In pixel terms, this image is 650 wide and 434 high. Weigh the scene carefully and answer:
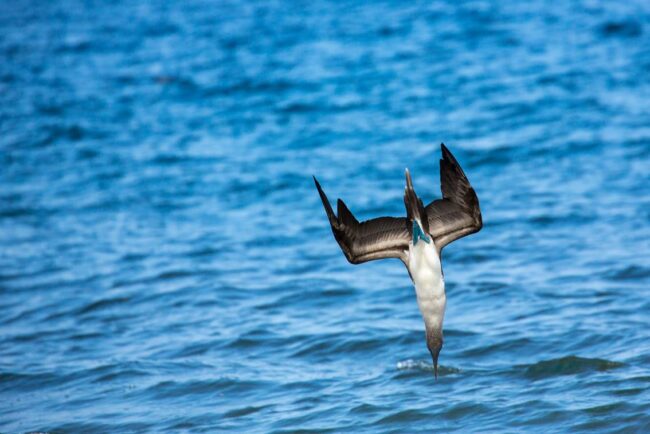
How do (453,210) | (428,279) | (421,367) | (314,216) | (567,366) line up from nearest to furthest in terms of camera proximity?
(428,279) → (453,210) → (567,366) → (421,367) → (314,216)

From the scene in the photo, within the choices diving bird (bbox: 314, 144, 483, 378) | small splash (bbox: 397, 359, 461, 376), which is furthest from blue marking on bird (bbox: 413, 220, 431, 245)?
small splash (bbox: 397, 359, 461, 376)

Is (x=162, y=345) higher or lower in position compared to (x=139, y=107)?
lower

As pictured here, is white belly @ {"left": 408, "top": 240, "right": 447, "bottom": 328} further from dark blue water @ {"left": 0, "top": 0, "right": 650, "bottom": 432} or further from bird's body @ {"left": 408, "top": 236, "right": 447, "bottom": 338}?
dark blue water @ {"left": 0, "top": 0, "right": 650, "bottom": 432}

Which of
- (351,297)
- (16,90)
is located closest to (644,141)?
(351,297)

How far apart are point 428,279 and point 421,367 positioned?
262 cm

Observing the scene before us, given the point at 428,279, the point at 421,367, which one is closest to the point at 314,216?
the point at 421,367

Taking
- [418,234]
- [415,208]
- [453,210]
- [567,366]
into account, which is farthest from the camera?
[567,366]

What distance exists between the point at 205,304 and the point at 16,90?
12.8 meters

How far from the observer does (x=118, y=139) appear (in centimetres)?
1938

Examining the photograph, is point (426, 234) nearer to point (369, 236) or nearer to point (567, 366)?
point (369, 236)

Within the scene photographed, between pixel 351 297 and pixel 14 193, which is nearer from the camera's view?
pixel 351 297

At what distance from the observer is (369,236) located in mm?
7422

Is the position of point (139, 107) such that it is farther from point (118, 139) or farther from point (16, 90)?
point (16, 90)

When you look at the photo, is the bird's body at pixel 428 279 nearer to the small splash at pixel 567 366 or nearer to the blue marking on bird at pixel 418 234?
the blue marking on bird at pixel 418 234
